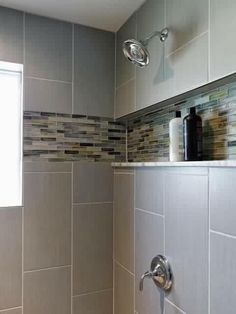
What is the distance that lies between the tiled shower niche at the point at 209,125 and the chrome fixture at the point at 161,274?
457 mm

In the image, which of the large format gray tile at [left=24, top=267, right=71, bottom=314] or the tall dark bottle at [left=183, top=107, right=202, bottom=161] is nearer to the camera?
the tall dark bottle at [left=183, top=107, right=202, bottom=161]

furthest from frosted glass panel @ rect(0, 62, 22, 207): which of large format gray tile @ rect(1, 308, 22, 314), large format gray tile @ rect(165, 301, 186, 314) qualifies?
large format gray tile @ rect(165, 301, 186, 314)

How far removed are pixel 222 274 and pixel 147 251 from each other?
0.47 m

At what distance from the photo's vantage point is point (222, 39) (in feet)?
2.94

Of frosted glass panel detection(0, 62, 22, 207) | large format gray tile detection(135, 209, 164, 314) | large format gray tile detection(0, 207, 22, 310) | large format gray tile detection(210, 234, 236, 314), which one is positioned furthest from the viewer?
frosted glass panel detection(0, 62, 22, 207)

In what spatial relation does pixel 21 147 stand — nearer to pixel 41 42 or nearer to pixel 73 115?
pixel 73 115

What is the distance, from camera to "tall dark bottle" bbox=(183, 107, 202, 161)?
40.2 inches

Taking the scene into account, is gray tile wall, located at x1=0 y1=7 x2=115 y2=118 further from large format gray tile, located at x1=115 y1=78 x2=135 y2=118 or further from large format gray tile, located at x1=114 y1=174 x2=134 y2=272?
large format gray tile, located at x1=114 y1=174 x2=134 y2=272

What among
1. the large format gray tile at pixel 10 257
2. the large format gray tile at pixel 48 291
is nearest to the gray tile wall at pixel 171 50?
the large format gray tile at pixel 10 257

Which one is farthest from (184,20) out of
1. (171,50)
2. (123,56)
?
(123,56)

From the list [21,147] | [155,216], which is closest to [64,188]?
[21,147]

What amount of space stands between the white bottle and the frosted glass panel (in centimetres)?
82

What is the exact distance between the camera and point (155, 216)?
4.07 feet

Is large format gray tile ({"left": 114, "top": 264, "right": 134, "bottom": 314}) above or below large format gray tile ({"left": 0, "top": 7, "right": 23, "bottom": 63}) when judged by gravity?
below
